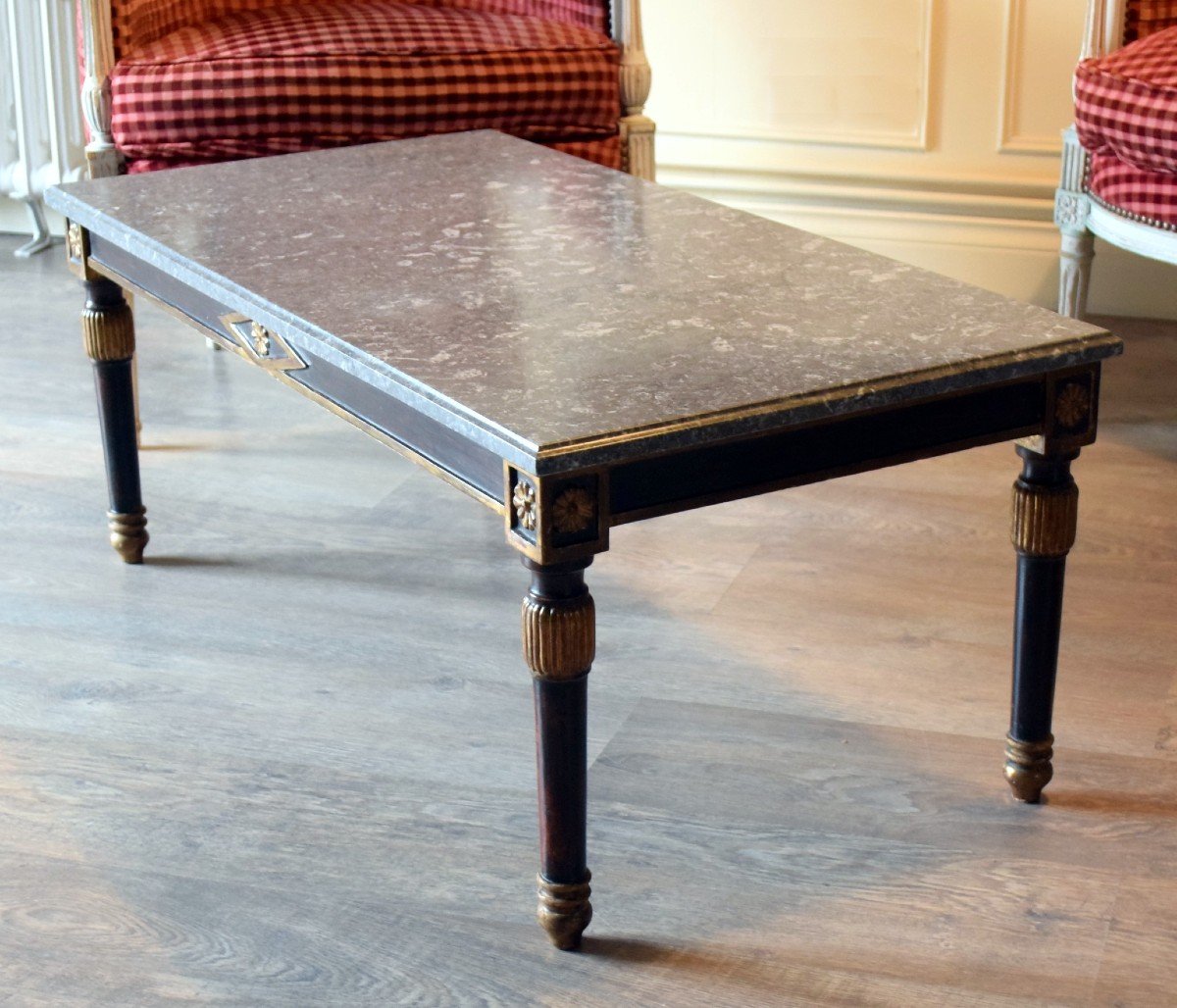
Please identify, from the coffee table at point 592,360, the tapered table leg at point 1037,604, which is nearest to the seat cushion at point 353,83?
the coffee table at point 592,360

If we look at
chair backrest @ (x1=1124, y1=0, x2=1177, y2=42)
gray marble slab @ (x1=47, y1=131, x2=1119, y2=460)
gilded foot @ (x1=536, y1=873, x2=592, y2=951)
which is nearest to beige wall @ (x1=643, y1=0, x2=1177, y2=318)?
chair backrest @ (x1=1124, y1=0, x2=1177, y2=42)

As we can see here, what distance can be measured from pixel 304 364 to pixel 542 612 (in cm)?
35

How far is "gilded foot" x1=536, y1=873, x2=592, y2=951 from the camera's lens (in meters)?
1.29

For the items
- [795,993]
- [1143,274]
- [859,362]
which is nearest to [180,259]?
[859,362]

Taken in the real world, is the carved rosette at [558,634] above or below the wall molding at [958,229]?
above

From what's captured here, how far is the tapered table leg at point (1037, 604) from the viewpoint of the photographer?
1.35 m

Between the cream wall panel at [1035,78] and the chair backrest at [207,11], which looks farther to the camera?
the cream wall panel at [1035,78]

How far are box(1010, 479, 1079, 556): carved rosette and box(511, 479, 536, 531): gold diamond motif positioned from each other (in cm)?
43

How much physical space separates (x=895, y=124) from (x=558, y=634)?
197cm

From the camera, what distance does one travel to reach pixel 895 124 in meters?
2.93

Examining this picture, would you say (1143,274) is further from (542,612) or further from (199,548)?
(542,612)

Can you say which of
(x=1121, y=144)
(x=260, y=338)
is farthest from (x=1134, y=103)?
(x=260, y=338)

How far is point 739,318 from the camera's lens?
136 centimetres

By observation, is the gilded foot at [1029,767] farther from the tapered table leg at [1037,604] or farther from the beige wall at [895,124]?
the beige wall at [895,124]
